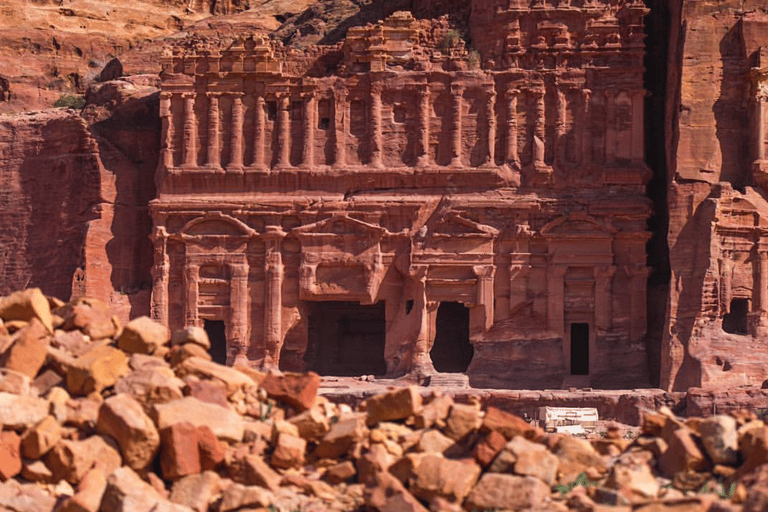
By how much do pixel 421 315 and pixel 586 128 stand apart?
6.35 metres

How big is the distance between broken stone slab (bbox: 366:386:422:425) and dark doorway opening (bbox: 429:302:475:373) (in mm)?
24111

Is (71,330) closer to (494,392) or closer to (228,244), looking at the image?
(494,392)

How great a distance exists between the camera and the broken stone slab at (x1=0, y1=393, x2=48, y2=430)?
23875 mm

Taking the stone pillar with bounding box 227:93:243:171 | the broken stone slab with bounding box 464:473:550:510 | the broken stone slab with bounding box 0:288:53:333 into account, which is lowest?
the broken stone slab with bounding box 464:473:550:510

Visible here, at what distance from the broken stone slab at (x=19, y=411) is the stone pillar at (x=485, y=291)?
922 inches

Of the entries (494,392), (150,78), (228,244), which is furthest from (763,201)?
(150,78)

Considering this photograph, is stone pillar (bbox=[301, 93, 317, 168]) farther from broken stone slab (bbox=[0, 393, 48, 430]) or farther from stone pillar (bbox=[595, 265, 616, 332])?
broken stone slab (bbox=[0, 393, 48, 430])

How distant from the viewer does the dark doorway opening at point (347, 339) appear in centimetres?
4912

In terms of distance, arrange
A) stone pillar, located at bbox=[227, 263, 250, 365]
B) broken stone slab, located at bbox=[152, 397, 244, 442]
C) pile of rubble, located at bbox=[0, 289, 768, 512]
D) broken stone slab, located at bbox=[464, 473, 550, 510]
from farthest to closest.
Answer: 1. stone pillar, located at bbox=[227, 263, 250, 365]
2. broken stone slab, located at bbox=[152, 397, 244, 442]
3. pile of rubble, located at bbox=[0, 289, 768, 512]
4. broken stone slab, located at bbox=[464, 473, 550, 510]

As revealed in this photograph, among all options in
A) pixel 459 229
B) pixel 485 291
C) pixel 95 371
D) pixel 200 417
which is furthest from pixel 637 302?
pixel 200 417

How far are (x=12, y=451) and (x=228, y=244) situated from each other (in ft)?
79.8

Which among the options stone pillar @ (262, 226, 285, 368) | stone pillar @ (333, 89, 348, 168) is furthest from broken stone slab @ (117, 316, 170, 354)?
stone pillar @ (333, 89, 348, 168)

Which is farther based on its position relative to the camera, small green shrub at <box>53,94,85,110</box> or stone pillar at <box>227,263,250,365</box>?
small green shrub at <box>53,94,85,110</box>

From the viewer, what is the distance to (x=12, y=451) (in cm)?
2375
